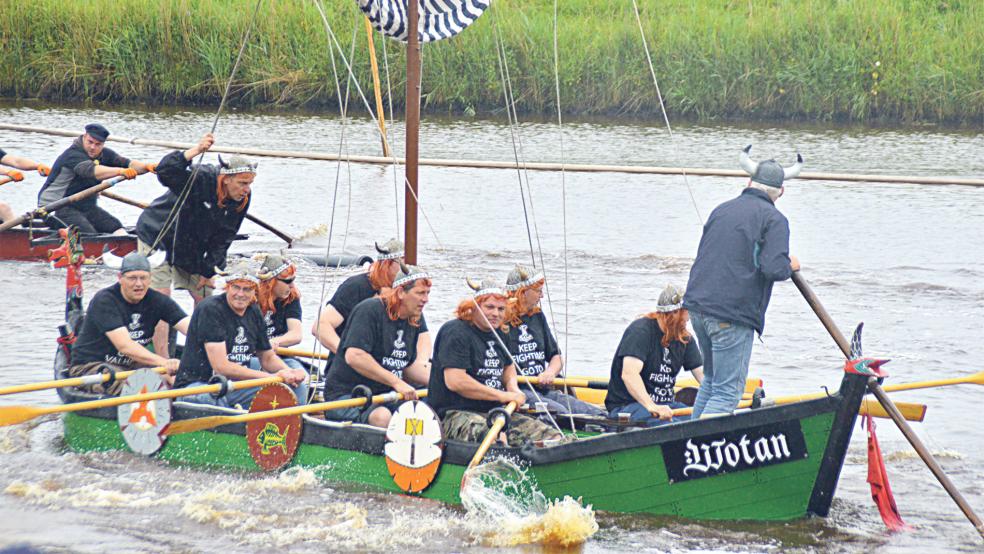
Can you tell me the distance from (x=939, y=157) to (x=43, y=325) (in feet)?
50.7

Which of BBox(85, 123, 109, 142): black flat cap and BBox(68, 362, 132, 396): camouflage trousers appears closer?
BBox(68, 362, 132, 396): camouflage trousers

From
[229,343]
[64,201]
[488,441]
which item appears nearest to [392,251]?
[229,343]

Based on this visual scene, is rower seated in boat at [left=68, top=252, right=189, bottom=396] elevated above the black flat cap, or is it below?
below

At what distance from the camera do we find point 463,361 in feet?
28.8

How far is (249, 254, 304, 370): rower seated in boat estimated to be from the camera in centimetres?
1027

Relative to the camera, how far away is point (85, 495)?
9.06 meters

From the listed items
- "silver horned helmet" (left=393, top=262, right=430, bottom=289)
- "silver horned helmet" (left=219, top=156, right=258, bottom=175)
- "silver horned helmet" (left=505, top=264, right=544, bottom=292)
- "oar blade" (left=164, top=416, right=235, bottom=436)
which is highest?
"silver horned helmet" (left=219, top=156, right=258, bottom=175)

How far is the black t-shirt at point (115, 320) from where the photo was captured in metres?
9.80

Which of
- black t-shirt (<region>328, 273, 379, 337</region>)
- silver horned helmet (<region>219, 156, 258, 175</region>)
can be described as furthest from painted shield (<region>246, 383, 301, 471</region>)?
silver horned helmet (<region>219, 156, 258, 175</region>)

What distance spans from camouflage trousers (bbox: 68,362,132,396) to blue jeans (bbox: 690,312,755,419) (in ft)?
12.8

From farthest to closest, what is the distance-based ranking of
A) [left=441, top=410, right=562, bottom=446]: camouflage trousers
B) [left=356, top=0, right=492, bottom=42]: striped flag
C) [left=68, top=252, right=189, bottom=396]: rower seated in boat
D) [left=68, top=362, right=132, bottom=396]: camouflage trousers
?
[left=356, top=0, right=492, bottom=42]: striped flag
[left=68, top=252, right=189, bottom=396]: rower seated in boat
[left=68, top=362, right=132, bottom=396]: camouflage trousers
[left=441, top=410, right=562, bottom=446]: camouflage trousers

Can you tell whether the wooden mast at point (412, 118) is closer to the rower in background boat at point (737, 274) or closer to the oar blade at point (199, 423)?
the oar blade at point (199, 423)

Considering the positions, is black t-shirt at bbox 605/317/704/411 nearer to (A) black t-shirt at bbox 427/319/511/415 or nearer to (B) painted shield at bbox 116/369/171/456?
(A) black t-shirt at bbox 427/319/511/415

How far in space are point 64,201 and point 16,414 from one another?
7107 millimetres
